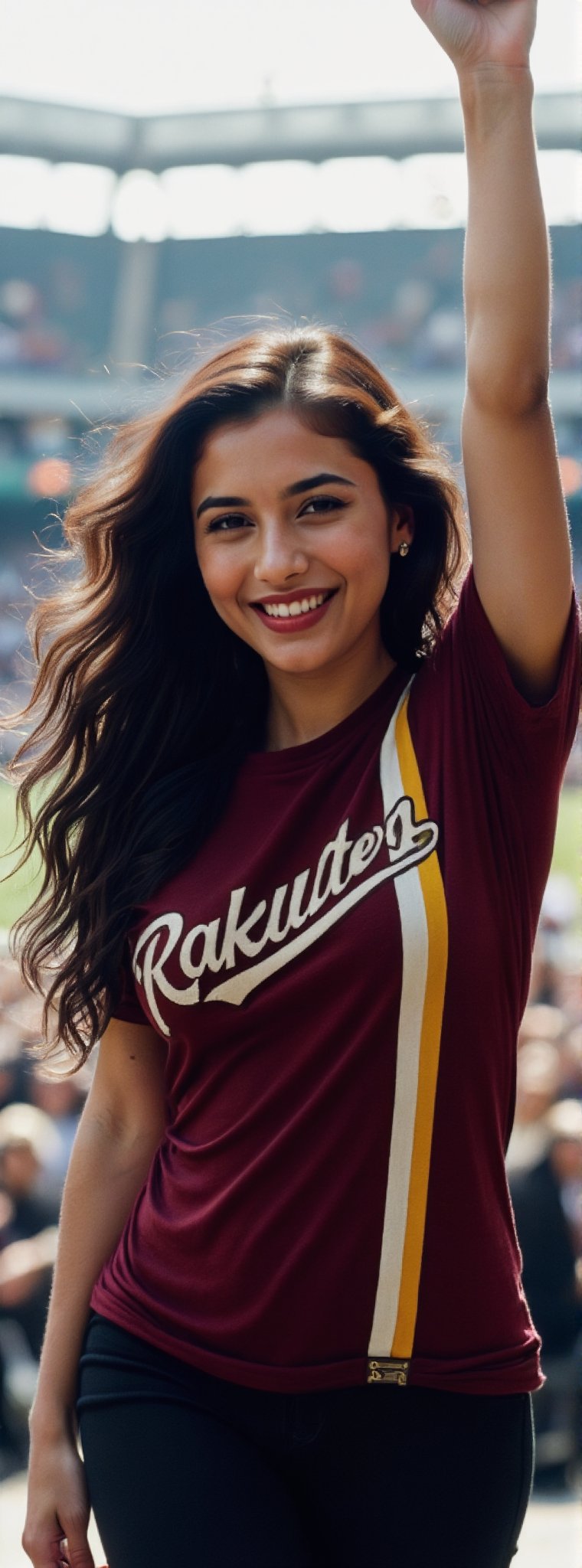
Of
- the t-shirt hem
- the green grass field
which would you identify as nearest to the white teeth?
the t-shirt hem

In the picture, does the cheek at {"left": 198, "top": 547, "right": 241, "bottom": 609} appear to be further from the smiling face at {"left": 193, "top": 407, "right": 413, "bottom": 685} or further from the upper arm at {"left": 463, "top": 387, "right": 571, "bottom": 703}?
the upper arm at {"left": 463, "top": 387, "right": 571, "bottom": 703}

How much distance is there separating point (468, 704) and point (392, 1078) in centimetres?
32

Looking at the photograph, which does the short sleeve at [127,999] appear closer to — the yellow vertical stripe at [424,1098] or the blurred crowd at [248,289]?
the yellow vertical stripe at [424,1098]

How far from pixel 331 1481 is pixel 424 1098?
1.08 feet

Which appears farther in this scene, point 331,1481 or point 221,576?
point 221,576

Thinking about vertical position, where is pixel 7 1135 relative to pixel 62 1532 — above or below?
above

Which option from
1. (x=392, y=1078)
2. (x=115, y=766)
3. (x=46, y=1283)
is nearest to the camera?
(x=392, y=1078)

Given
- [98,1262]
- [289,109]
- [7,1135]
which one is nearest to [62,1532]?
[98,1262]

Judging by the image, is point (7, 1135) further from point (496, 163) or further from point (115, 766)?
point (496, 163)

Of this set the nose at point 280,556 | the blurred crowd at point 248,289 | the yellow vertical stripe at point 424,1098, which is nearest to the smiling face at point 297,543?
the nose at point 280,556

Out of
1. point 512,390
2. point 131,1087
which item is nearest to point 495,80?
point 512,390

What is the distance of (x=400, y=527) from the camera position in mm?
1495

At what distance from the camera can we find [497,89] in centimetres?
123

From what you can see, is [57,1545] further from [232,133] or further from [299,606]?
[232,133]
